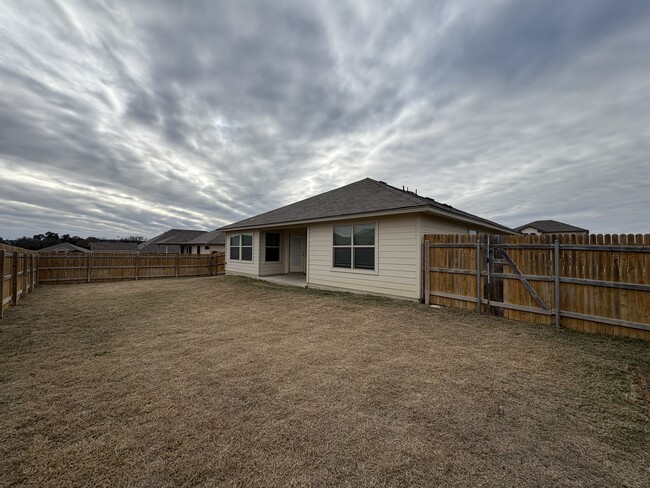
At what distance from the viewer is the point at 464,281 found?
7.04 metres

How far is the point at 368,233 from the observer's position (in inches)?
362

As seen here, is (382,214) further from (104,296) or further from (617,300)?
(104,296)

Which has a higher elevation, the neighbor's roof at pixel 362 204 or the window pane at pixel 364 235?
the neighbor's roof at pixel 362 204

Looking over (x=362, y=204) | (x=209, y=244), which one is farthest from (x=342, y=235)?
(x=209, y=244)

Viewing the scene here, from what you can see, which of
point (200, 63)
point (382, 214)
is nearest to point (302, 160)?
point (200, 63)

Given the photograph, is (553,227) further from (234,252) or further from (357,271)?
(234,252)

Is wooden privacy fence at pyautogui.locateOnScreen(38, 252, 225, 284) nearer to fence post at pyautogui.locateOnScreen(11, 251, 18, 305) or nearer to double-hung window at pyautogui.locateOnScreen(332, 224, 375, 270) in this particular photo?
fence post at pyautogui.locateOnScreen(11, 251, 18, 305)

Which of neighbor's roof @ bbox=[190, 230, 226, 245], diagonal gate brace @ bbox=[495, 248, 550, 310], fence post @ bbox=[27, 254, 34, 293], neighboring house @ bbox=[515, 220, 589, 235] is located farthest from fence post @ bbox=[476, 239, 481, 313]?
neighboring house @ bbox=[515, 220, 589, 235]

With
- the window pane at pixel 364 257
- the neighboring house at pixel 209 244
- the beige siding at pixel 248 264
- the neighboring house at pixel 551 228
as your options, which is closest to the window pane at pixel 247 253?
the beige siding at pixel 248 264

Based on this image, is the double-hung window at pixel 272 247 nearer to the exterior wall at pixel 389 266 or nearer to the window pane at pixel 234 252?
the window pane at pixel 234 252

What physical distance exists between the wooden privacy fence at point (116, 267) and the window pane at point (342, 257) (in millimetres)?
11905

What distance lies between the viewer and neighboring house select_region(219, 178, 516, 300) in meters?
8.05

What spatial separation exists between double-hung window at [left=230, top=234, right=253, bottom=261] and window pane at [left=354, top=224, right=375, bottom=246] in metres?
7.25

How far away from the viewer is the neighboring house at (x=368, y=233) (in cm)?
805
